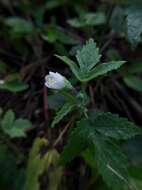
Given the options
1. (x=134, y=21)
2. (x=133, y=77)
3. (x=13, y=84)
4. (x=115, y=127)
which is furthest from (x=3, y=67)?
(x=115, y=127)

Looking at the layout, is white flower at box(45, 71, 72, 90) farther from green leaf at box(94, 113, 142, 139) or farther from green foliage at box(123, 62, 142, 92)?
green foliage at box(123, 62, 142, 92)

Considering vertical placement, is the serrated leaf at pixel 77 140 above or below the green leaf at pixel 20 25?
below

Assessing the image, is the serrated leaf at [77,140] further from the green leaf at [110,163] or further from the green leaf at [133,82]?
the green leaf at [133,82]

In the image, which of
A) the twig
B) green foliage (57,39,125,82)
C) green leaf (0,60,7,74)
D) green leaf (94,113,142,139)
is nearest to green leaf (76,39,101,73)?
green foliage (57,39,125,82)

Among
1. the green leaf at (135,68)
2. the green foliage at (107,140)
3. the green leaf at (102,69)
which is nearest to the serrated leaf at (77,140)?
the green foliage at (107,140)

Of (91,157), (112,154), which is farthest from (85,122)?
(91,157)

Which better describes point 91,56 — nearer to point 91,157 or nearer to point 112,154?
point 112,154

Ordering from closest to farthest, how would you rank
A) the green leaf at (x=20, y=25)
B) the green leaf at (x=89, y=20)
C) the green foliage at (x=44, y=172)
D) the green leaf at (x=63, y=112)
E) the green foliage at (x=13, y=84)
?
the green leaf at (x=63, y=112), the green foliage at (x=44, y=172), the green foliage at (x=13, y=84), the green leaf at (x=89, y=20), the green leaf at (x=20, y=25)

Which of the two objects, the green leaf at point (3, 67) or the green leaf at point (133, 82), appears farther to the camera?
the green leaf at point (3, 67)
